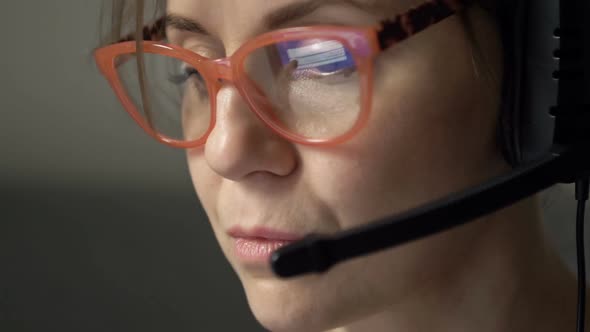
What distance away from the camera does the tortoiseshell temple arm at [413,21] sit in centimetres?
→ 63

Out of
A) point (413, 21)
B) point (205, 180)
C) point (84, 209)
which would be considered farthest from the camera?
point (84, 209)

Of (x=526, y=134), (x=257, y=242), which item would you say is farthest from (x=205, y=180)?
(x=526, y=134)

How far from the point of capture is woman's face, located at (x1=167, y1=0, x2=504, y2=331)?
2.12ft

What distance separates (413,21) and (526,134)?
0.16 metres

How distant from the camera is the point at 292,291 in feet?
2.30

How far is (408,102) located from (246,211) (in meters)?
0.18

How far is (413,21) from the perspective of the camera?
2.08 feet

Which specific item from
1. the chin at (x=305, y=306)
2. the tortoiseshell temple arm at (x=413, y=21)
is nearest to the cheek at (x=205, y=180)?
the chin at (x=305, y=306)

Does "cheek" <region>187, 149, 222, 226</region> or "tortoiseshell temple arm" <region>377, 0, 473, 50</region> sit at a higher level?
"tortoiseshell temple arm" <region>377, 0, 473, 50</region>

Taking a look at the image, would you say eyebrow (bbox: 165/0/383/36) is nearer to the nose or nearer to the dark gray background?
the nose

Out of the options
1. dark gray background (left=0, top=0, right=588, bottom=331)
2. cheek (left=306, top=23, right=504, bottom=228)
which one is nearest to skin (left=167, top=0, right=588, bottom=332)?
cheek (left=306, top=23, right=504, bottom=228)

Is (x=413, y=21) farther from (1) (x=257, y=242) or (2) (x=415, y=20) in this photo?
(1) (x=257, y=242)

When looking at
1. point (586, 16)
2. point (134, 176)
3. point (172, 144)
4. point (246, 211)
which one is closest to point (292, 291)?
point (246, 211)

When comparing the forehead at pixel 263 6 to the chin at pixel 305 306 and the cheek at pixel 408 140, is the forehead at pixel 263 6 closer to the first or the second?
the cheek at pixel 408 140
